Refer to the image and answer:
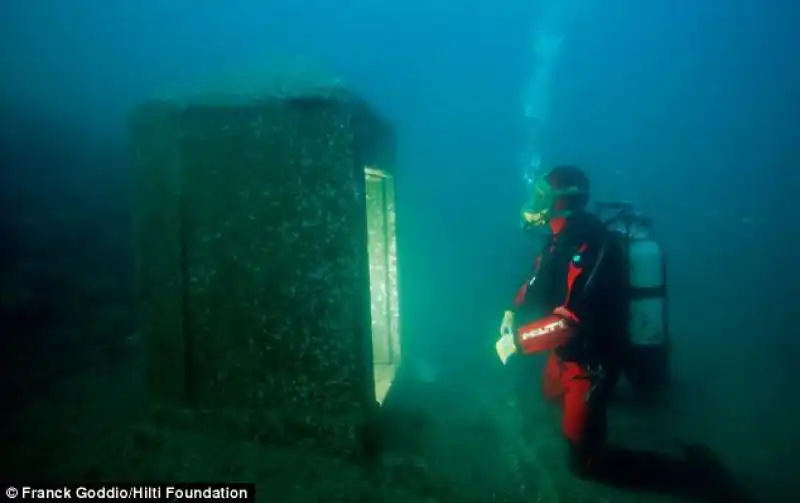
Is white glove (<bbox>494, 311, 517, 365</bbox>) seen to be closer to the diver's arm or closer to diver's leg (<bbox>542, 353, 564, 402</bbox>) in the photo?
the diver's arm

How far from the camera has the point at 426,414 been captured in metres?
4.80

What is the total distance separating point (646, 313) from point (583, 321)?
170cm

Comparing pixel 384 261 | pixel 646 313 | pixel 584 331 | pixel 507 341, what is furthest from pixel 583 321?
pixel 384 261

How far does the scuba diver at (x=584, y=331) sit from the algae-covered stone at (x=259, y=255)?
1240 millimetres

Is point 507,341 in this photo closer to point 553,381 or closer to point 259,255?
point 553,381

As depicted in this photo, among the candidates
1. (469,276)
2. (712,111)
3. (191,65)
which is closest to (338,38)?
(191,65)

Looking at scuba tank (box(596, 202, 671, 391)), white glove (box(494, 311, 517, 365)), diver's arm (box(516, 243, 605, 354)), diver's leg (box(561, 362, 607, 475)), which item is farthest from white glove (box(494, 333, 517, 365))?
scuba tank (box(596, 202, 671, 391))

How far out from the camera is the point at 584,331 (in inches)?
141

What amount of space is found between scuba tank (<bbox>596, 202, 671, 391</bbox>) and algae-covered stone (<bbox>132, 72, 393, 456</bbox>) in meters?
2.47

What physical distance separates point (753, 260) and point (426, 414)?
2598cm

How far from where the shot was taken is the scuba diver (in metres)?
3.58

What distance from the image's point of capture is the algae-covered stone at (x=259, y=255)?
3.59 m

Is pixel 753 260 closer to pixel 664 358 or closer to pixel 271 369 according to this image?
pixel 664 358

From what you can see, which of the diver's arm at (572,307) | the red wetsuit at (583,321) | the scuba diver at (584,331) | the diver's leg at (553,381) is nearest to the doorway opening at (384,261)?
the diver's leg at (553,381)
